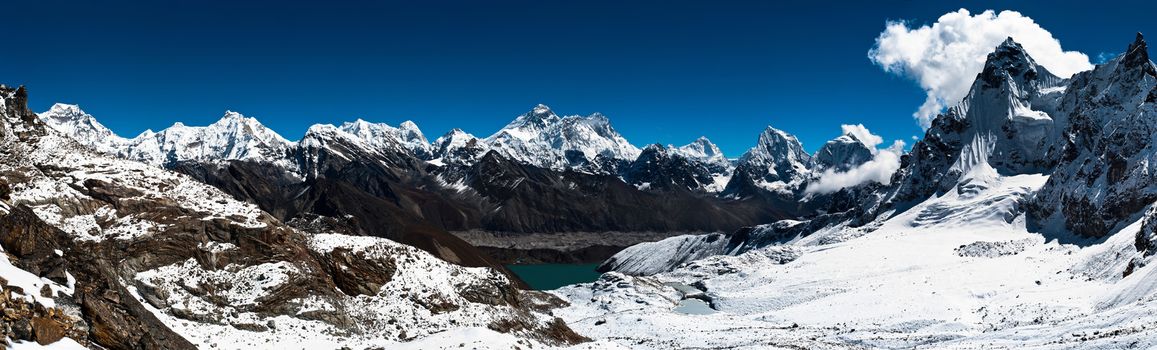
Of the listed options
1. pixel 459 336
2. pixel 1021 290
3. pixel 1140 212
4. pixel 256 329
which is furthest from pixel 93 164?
pixel 1140 212

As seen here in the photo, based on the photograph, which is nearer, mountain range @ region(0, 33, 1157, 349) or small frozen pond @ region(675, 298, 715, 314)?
mountain range @ region(0, 33, 1157, 349)

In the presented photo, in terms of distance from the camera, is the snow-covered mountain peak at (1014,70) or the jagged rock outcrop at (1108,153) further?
the snow-covered mountain peak at (1014,70)

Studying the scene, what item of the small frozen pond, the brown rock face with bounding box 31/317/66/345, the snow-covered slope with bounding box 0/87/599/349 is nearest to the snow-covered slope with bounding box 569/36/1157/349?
the small frozen pond

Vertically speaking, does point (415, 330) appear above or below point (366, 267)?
below

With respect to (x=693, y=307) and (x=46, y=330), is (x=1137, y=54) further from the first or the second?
(x=46, y=330)

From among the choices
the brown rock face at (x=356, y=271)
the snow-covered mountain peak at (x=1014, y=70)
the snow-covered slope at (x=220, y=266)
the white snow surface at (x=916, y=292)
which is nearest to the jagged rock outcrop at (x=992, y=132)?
the snow-covered mountain peak at (x=1014, y=70)

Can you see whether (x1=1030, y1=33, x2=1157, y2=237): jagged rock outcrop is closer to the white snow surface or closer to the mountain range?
the mountain range

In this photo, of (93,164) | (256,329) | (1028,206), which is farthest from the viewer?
(1028,206)

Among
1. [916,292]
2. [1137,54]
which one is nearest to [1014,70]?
[1137,54]

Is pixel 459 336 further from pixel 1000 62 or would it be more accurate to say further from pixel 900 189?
pixel 1000 62

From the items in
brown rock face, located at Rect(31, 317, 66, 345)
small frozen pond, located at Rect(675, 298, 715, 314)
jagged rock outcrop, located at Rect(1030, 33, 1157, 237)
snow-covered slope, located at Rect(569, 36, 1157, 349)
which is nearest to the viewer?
brown rock face, located at Rect(31, 317, 66, 345)

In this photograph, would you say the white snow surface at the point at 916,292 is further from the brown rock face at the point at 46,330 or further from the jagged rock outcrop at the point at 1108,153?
the brown rock face at the point at 46,330
